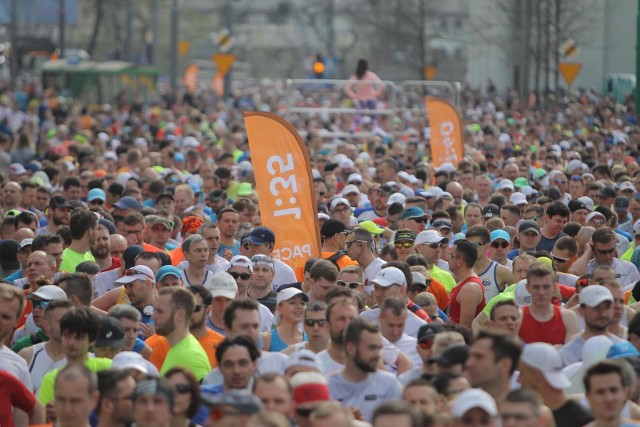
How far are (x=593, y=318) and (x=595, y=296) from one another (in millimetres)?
129

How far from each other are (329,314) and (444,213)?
19.3ft

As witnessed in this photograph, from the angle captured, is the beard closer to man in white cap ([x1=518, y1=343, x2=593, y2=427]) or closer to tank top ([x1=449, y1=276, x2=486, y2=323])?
man in white cap ([x1=518, y1=343, x2=593, y2=427])

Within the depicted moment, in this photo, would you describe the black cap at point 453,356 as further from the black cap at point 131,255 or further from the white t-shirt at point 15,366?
the black cap at point 131,255

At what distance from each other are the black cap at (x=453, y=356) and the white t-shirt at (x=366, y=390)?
0.30 m

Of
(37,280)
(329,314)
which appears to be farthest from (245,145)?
(329,314)

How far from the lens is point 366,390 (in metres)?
8.40

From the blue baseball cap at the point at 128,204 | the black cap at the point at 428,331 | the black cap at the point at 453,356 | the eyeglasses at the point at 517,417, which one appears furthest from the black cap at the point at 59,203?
the eyeglasses at the point at 517,417

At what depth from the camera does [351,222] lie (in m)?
16.3

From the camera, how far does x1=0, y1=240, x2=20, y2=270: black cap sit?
43.5ft

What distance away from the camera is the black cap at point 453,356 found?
8.21m

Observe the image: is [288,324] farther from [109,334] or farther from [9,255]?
[9,255]

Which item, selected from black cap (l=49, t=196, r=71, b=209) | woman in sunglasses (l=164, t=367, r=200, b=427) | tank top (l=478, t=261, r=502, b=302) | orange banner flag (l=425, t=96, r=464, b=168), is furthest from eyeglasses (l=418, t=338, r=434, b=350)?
orange banner flag (l=425, t=96, r=464, b=168)

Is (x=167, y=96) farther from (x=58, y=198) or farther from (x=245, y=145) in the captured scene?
(x=58, y=198)

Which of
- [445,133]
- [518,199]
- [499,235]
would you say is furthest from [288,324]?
[445,133]
